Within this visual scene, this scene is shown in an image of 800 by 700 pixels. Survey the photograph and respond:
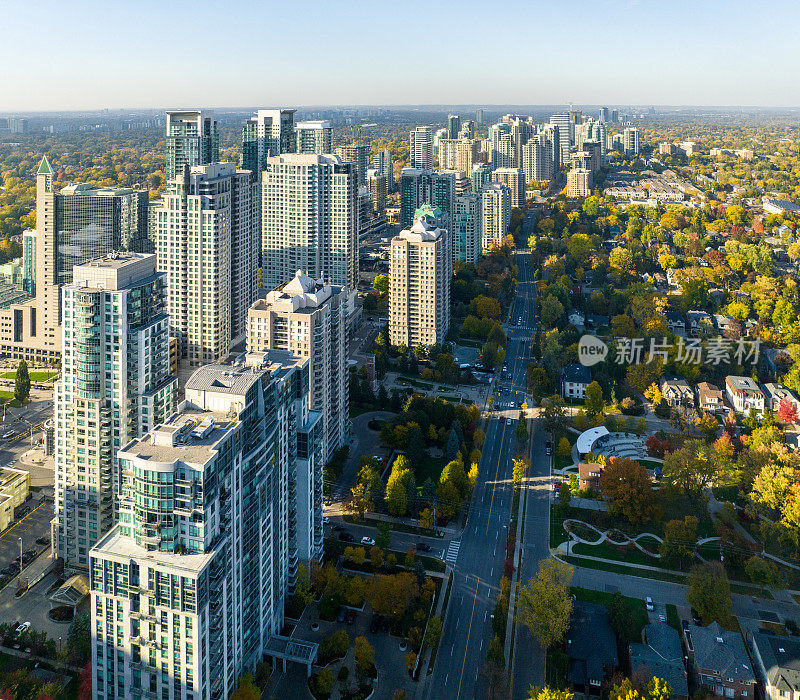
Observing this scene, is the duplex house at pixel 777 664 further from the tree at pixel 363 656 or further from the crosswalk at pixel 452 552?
the tree at pixel 363 656

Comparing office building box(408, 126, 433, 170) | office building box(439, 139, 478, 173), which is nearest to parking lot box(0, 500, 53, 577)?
office building box(408, 126, 433, 170)

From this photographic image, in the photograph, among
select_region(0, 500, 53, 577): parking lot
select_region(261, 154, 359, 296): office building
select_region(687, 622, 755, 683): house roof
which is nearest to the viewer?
select_region(687, 622, 755, 683): house roof

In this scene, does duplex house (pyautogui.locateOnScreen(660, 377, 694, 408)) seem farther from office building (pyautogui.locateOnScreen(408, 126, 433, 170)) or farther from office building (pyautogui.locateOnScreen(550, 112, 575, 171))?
office building (pyautogui.locateOnScreen(550, 112, 575, 171))

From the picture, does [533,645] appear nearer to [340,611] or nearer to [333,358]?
[340,611]

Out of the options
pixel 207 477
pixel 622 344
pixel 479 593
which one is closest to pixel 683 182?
pixel 622 344

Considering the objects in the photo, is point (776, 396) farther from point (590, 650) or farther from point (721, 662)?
point (590, 650)

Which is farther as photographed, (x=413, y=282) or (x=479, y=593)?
(x=413, y=282)
